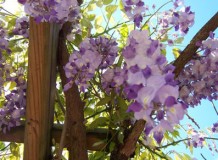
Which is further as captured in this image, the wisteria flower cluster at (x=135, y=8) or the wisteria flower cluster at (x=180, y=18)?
the wisteria flower cluster at (x=180, y=18)

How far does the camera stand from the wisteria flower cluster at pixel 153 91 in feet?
1.80

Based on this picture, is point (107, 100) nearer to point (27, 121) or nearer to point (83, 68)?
point (83, 68)

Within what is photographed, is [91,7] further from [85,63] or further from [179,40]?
[85,63]

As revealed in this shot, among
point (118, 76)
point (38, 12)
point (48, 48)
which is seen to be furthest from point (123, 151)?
point (38, 12)

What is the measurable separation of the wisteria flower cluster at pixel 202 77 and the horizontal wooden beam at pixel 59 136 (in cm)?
28

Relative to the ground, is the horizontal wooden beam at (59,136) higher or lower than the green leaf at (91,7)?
lower

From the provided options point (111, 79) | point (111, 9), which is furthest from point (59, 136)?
point (111, 9)

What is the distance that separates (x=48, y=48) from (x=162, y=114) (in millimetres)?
597

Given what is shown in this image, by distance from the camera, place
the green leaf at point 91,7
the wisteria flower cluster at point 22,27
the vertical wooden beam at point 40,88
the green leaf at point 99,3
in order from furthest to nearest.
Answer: the green leaf at point 91,7, the green leaf at point 99,3, the wisteria flower cluster at point 22,27, the vertical wooden beam at point 40,88

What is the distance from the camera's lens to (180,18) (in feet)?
3.95

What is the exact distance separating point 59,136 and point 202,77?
1.52 feet

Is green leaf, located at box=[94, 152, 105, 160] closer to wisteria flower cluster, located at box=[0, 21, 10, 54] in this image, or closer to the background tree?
the background tree

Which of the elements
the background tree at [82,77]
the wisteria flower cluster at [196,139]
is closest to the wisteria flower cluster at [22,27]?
the background tree at [82,77]

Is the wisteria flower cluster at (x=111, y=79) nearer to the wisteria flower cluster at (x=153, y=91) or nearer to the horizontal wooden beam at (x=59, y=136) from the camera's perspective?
the horizontal wooden beam at (x=59, y=136)
